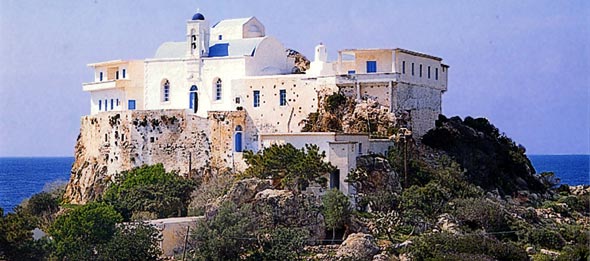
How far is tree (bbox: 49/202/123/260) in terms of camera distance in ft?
143

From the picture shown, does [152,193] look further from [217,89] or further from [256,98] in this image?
[217,89]

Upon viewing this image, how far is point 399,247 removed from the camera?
43.6 metres

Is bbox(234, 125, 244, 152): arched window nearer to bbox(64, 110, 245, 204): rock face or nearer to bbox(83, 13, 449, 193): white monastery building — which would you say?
bbox(83, 13, 449, 193): white monastery building

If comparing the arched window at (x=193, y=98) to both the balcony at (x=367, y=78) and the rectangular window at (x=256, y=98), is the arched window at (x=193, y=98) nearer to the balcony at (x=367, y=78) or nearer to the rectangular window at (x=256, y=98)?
the rectangular window at (x=256, y=98)

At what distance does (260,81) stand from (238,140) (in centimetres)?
261

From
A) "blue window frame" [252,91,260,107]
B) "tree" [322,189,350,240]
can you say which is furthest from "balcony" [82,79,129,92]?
"tree" [322,189,350,240]

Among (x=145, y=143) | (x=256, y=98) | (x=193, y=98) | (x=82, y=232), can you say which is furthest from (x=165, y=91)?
(x=82, y=232)

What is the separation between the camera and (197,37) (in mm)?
54062

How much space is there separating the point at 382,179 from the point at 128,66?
14.3 metres

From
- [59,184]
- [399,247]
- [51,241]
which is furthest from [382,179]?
[59,184]

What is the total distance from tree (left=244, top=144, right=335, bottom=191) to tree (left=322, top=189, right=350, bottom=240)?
1.44 m

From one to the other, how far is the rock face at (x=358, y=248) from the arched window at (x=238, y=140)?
9276 mm

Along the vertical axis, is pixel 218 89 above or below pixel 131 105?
above

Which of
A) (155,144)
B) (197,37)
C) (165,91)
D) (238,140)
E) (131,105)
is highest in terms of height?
(197,37)
